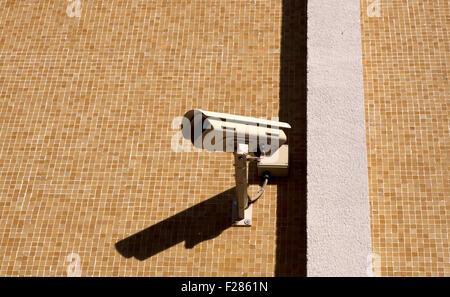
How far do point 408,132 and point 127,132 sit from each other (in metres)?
4.12

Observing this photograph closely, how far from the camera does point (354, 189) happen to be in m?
6.88

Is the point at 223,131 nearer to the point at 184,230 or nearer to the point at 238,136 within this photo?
the point at 238,136

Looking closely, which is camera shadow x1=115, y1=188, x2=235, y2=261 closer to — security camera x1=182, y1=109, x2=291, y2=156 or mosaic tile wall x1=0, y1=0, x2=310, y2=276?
mosaic tile wall x1=0, y1=0, x2=310, y2=276

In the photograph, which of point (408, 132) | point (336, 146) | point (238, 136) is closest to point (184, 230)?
point (238, 136)

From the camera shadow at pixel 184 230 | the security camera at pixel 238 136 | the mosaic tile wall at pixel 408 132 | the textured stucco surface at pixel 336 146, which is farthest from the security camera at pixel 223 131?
the mosaic tile wall at pixel 408 132

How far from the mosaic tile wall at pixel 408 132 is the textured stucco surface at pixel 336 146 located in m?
0.58

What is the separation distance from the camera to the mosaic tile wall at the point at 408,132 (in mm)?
7012

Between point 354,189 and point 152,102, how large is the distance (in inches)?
132

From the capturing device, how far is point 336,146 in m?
7.16

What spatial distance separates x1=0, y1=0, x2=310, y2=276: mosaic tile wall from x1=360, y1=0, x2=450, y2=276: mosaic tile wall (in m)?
1.36

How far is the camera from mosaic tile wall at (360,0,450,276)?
7.01 m

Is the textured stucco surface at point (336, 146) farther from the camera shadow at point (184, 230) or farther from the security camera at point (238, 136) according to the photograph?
the camera shadow at point (184, 230)

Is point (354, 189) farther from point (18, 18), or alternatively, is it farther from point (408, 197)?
point (18, 18)

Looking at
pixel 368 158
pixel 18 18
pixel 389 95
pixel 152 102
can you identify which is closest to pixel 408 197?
pixel 368 158
